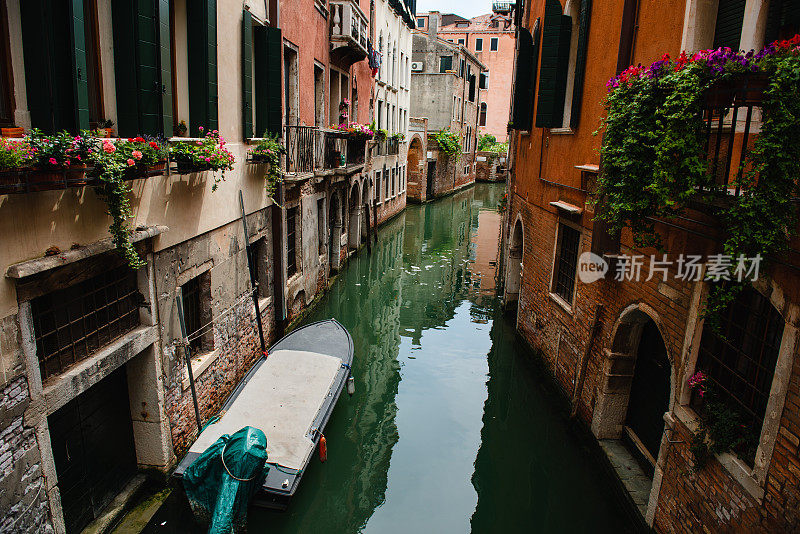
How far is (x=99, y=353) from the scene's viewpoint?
4.79 m

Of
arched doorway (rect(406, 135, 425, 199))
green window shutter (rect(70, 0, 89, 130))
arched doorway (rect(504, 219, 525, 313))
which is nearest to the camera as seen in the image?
green window shutter (rect(70, 0, 89, 130))

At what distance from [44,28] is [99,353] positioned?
2659 millimetres

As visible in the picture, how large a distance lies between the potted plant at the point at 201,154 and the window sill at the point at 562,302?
5.14 metres

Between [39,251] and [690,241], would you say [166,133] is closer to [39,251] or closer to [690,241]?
[39,251]

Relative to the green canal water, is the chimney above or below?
above

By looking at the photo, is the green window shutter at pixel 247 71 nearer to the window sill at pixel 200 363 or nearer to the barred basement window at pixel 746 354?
the window sill at pixel 200 363

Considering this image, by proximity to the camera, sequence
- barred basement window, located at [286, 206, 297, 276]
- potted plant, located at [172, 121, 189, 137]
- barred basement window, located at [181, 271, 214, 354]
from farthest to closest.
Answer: barred basement window, located at [286, 206, 297, 276] < barred basement window, located at [181, 271, 214, 354] < potted plant, located at [172, 121, 189, 137]

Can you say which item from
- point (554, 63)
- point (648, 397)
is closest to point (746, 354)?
point (648, 397)

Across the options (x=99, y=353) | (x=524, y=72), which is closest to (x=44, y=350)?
(x=99, y=353)

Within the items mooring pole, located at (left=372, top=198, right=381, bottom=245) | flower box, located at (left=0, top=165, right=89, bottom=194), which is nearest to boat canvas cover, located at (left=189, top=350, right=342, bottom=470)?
flower box, located at (left=0, top=165, right=89, bottom=194)

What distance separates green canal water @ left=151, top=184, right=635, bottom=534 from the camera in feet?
19.9

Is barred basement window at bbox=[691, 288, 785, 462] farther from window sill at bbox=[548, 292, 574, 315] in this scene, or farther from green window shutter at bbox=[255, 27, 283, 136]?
green window shutter at bbox=[255, 27, 283, 136]

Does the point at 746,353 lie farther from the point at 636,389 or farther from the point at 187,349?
the point at 187,349

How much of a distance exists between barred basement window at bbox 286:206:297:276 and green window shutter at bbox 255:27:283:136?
8.21 feet
